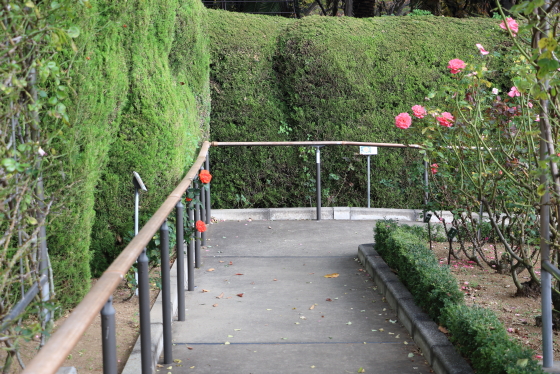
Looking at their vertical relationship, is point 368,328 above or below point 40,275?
below

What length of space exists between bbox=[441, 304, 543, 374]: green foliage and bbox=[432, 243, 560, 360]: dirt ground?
0.40 meters

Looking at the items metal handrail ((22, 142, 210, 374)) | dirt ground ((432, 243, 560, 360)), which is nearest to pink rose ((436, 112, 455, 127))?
dirt ground ((432, 243, 560, 360))

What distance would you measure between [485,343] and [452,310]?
0.56 metres

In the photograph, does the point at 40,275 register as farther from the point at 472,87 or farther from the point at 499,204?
the point at 499,204

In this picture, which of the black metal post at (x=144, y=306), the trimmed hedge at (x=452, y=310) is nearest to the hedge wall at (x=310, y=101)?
the trimmed hedge at (x=452, y=310)

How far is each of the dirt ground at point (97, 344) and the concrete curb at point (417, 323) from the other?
172 cm

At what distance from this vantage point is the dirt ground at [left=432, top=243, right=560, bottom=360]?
12.7ft

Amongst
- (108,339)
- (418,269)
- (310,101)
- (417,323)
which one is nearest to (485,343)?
(417,323)

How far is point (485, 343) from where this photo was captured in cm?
315

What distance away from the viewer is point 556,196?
316 cm

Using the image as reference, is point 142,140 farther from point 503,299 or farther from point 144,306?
point 503,299

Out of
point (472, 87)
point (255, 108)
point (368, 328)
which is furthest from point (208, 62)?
point (368, 328)

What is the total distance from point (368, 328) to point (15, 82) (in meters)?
2.73

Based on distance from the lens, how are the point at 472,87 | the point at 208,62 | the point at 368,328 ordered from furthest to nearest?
the point at 208,62 < the point at 472,87 < the point at 368,328
